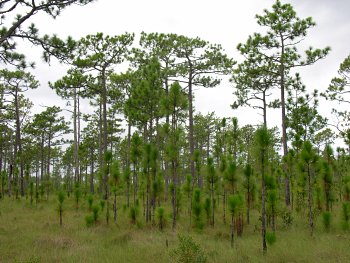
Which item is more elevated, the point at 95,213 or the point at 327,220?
the point at 95,213

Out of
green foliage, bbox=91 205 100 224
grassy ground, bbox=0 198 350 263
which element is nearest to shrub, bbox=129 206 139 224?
grassy ground, bbox=0 198 350 263

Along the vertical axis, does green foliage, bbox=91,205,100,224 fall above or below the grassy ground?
above

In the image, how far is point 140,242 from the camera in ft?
27.9

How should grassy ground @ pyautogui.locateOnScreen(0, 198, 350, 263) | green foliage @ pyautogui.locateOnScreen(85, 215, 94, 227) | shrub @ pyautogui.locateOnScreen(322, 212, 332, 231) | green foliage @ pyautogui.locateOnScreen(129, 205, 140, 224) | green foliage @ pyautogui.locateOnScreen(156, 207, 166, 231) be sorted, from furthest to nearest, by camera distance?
green foliage @ pyautogui.locateOnScreen(129, 205, 140, 224), green foliage @ pyautogui.locateOnScreen(85, 215, 94, 227), green foliage @ pyautogui.locateOnScreen(156, 207, 166, 231), shrub @ pyautogui.locateOnScreen(322, 212, 332, 231), grassy ground @ pyautogui.locateOnScreen(0, 198, 350, 263)

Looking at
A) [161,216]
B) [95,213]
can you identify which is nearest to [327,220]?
[161,216]

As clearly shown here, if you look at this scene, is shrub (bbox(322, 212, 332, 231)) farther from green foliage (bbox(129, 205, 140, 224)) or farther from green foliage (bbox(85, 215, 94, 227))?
green foliage (bbox(85, 215, 94, 227))

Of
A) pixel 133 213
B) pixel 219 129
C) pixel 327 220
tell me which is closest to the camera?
pixel 327 220

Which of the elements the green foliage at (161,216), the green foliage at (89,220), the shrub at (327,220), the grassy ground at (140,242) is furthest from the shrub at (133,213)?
the shrub at (327,220)

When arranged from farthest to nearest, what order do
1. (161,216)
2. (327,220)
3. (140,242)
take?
(161,216) < (327,220) < (140,242)

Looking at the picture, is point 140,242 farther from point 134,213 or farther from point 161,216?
point 134,213

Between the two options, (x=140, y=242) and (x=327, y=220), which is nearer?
(x=140, y=242)

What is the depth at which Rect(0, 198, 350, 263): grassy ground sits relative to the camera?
685 cm

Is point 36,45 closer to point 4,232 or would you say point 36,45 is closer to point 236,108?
point 4,232

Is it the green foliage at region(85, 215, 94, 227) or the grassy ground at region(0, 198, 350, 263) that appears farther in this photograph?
the green foliage at region(85, 215, 94, 227)
